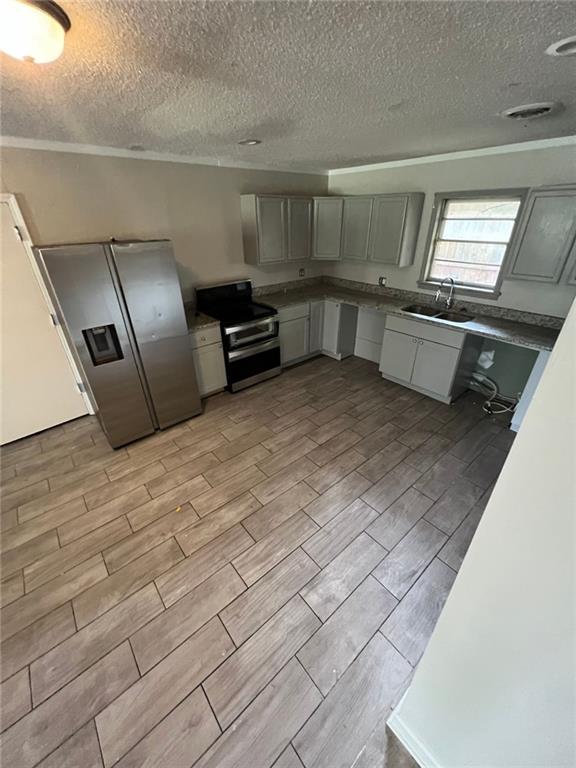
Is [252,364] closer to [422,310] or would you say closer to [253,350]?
[253,350]

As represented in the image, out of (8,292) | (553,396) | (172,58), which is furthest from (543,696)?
(8,292)

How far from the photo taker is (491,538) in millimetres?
796

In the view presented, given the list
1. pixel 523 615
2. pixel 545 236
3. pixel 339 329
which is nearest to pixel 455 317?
pixel 545 236

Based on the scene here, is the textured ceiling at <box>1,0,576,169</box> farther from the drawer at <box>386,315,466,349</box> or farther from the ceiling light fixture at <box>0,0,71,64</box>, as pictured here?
the drawer at <box>386,315,466,349</box>

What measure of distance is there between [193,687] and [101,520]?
4.10 feet

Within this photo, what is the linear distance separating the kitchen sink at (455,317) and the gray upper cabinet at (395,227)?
2.53ft

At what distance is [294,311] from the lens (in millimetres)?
3908

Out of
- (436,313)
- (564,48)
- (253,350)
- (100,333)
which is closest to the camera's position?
(564,48)

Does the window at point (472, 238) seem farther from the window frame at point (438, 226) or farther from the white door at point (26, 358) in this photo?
the white door at point (26, 358)

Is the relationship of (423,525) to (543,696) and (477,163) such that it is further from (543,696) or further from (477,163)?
(477,163)

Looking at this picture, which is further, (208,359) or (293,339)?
(293,339)

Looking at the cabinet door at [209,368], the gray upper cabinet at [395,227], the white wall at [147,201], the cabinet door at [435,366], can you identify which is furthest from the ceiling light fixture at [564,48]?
the white wall at [147,201]

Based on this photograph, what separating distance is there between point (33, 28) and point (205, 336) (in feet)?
7.73

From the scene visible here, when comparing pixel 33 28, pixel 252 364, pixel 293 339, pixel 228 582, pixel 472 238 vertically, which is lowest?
pixel 228 582
